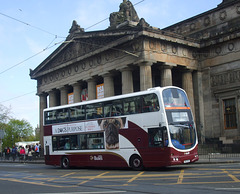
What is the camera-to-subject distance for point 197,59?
36562mm

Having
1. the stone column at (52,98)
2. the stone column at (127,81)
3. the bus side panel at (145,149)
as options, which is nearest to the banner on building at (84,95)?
the stone column at (52,98)

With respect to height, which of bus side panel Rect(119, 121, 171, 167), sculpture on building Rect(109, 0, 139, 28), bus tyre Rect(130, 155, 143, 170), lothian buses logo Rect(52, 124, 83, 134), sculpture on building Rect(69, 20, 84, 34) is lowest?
bus tyre Rect(130, 155, 143, 170)

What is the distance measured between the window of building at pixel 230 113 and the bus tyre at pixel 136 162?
18.0 meters

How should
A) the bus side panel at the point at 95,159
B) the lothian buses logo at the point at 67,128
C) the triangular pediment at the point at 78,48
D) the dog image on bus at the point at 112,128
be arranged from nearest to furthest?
1. the dog image on bus at the point at 112,128
2. the bus side panel at the point at 95,159
3. the lothian buses logo at the point at 67,128
4. the triangular pediment at the point at 78,48

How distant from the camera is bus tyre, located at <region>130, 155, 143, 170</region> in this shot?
1823 cm

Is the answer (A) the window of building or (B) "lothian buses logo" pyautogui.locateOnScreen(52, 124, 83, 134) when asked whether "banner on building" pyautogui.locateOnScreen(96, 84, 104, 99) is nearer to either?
(A) the window of building

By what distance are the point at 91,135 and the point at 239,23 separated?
2104 cm

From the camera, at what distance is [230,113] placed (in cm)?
3372

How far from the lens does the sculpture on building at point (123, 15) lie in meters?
40.2

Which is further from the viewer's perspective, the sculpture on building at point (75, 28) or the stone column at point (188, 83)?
the sculpture on building at point (75, 28)

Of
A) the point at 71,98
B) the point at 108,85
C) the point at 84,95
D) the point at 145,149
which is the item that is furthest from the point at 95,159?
the point at 71,98

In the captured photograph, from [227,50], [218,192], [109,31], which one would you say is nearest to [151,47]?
[109,31]

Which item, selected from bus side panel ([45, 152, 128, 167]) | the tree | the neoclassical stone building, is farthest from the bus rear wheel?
the tree

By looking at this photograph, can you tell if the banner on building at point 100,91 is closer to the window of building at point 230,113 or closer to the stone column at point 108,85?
the stone column at point 108,85
